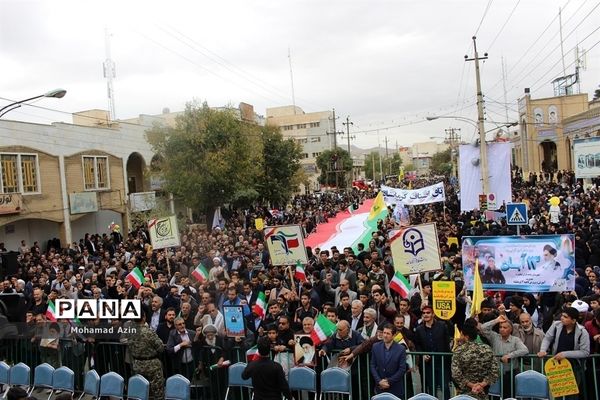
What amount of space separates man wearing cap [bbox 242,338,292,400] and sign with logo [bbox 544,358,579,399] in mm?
2853

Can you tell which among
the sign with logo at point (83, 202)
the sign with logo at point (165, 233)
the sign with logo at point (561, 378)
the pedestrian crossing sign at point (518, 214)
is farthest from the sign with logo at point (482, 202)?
the sign with logo at point (83, 202)

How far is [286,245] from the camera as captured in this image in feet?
40.7

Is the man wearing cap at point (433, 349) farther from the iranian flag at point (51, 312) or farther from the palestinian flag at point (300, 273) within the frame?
the iranian flag at point (51, 312)

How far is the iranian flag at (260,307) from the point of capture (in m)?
9.91

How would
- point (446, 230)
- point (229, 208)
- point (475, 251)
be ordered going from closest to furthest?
point (475, 251) < point (446, 230) < point (229, 208)

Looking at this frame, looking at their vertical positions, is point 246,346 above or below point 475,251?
below

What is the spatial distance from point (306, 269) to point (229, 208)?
25.6 m

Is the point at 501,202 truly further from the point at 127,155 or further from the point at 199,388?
the point at 127,155

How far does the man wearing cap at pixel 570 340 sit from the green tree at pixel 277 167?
3575 centimetres

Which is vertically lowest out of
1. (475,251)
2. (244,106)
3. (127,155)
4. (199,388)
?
(199,388)

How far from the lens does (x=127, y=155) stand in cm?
3647

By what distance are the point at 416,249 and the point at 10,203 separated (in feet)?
72.1

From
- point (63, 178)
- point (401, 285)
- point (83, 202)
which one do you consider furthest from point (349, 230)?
point (401, 285)

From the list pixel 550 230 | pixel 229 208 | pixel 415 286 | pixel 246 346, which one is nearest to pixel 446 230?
pixel 550 230
